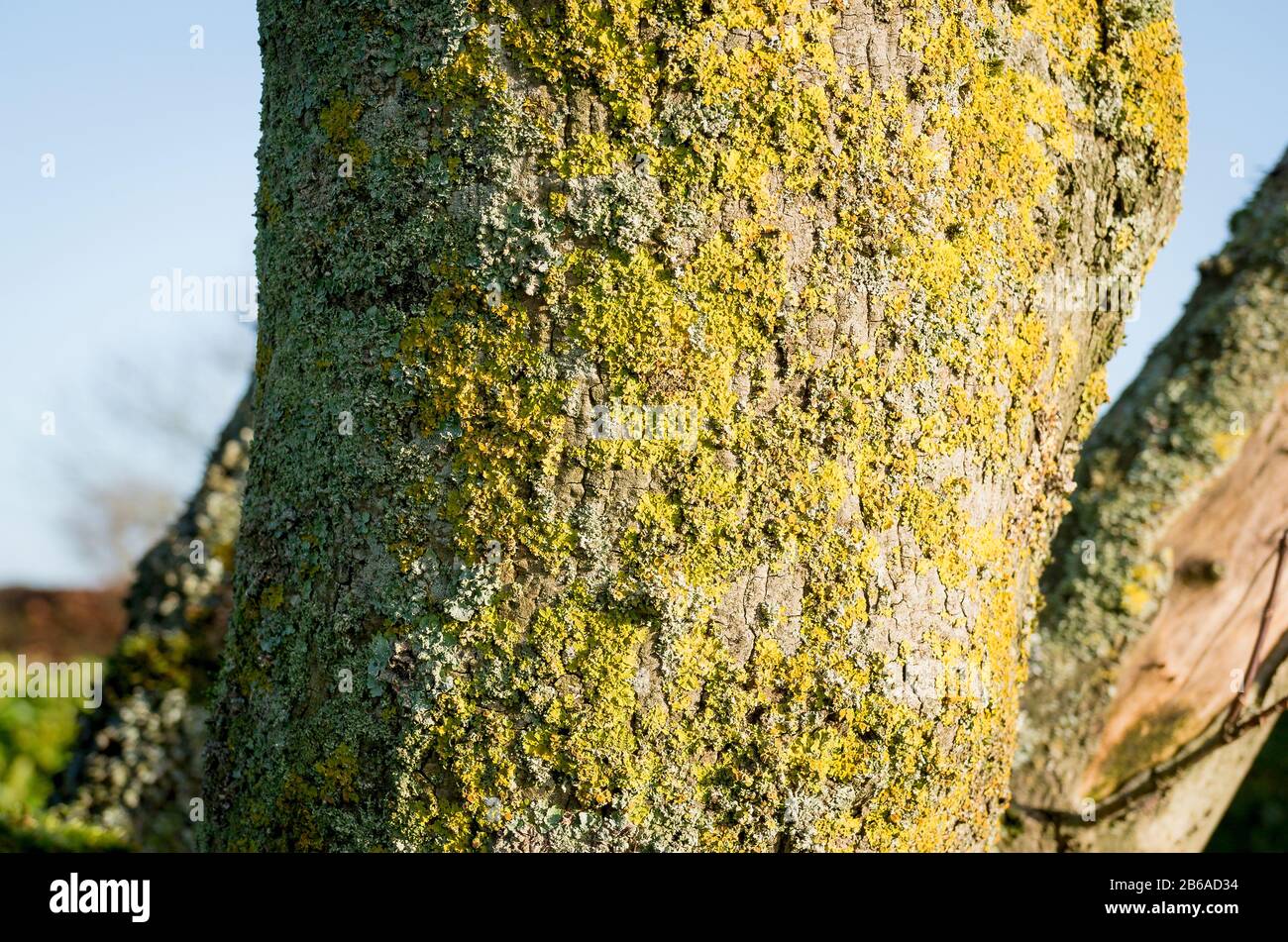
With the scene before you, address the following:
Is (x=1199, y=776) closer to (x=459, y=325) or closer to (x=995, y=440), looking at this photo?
(x=995, y=440)

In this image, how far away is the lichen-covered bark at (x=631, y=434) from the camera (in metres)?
1.37

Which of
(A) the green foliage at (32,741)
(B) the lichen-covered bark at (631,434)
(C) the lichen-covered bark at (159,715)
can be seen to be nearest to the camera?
(B) the lichen-covered bark at (631,434)

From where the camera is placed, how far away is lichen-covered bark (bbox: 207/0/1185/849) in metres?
1.37

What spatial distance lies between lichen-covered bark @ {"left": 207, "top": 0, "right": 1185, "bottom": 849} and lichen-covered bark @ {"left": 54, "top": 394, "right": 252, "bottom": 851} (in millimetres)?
2797

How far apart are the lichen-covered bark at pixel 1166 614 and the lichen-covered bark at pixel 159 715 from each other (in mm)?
3152

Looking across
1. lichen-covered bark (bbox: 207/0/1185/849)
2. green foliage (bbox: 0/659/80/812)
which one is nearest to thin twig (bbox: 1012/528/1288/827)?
lichen-covered bark (bbox: 207/0/1185/849)

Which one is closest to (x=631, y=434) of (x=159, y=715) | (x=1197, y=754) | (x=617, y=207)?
(x=617, y=207)

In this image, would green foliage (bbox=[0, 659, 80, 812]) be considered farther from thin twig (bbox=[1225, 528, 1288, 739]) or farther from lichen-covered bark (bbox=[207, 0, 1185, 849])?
thin twig (bbox=[1225, 528, 1288, 739])

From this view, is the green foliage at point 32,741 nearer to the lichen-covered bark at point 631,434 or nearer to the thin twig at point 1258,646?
the lichen-covered bark at point 631,434

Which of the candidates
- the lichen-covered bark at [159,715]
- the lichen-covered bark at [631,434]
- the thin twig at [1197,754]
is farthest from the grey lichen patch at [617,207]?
the lichen-covered bark at [159,715]
